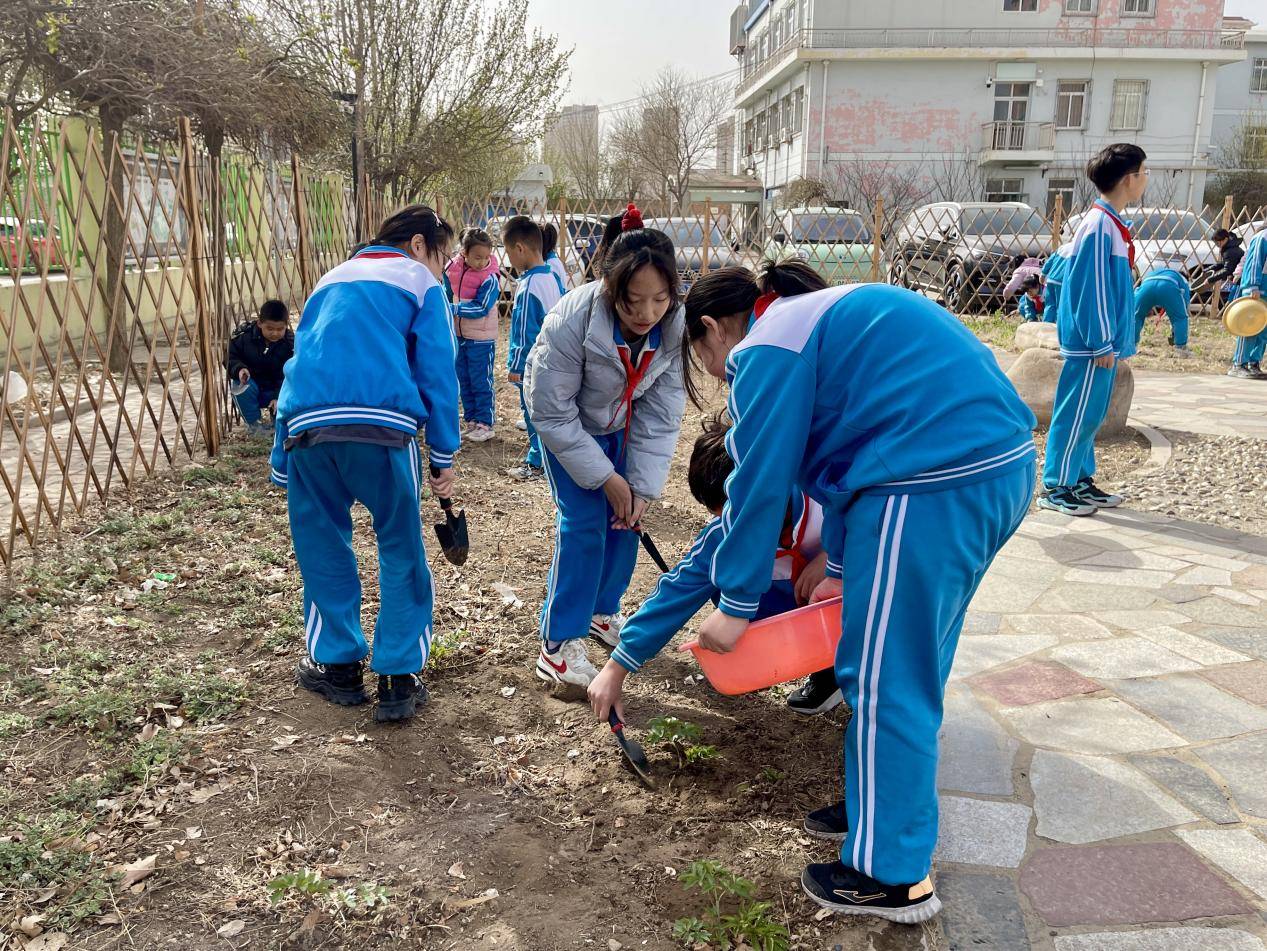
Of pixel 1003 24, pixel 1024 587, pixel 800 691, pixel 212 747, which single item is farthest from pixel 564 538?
pixel 1003 24

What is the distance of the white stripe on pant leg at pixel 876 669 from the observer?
171 centimetres

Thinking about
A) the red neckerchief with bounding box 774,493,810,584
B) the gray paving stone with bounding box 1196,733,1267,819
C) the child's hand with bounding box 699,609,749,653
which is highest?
the child's hand with bounding box 699,609,749,653

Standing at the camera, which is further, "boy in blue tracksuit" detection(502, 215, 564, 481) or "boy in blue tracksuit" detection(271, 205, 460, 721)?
"boy in blue tracksuit" detection(502, 215, 564, 481)

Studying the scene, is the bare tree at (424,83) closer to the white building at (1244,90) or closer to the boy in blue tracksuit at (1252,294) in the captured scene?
the boy in blue tracksuit at (1252,294)

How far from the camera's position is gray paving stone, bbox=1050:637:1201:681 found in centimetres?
301

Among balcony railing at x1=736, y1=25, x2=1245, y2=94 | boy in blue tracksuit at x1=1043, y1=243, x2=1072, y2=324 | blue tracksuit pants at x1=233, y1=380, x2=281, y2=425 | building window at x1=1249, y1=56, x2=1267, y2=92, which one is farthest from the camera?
building window at x1=1249, y1=56, x2=1267, y2=92

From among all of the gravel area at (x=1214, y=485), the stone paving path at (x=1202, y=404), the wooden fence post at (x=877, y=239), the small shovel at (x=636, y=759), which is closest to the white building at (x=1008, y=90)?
the wooden fence post at (x=877, y=239)

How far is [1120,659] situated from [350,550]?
2.46m

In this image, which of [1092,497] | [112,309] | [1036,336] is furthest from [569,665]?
[1036,336]

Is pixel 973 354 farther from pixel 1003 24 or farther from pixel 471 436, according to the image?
pixel 1003 24

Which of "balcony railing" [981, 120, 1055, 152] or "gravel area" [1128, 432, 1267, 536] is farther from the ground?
"balcony railing" [981, 120, 1055, 152]

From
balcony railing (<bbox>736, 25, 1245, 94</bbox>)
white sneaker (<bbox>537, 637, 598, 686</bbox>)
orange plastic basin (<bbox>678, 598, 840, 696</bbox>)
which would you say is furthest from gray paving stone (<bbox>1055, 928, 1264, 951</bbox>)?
balcony railing (<bbox>736, 25, 1245, 94</bbox>)

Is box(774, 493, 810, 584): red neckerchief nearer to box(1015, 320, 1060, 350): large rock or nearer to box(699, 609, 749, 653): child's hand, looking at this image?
box(699, 609, 749, 653): child's hand

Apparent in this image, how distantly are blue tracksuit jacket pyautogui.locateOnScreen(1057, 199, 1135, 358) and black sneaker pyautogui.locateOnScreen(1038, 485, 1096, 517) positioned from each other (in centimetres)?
70
